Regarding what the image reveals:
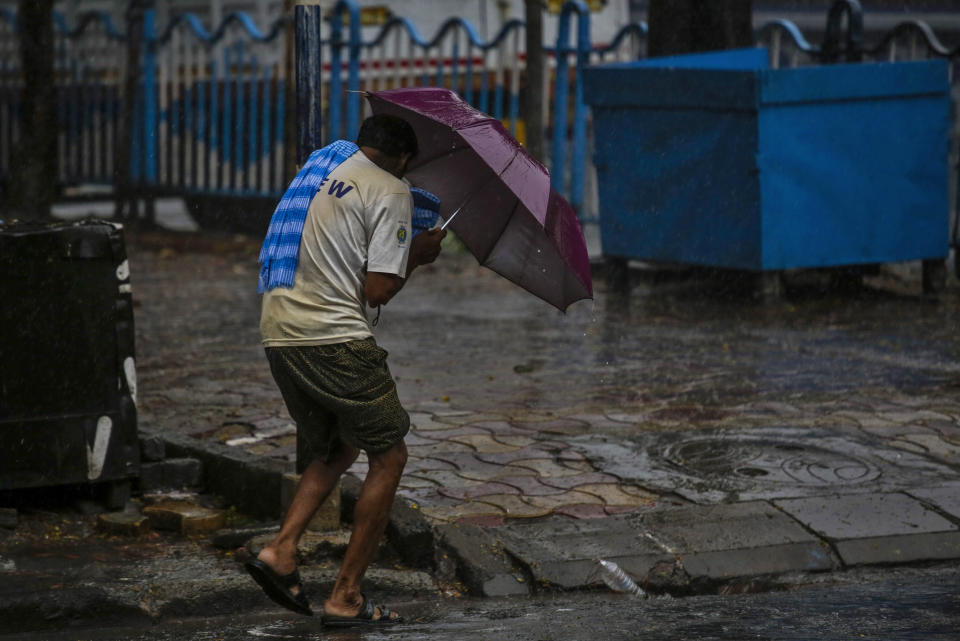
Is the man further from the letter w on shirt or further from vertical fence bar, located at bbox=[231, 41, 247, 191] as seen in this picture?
vertical fence bar, located at bbox=[231, 41, 247, 191]

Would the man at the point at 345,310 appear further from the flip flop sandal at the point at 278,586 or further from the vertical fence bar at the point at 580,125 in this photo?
the vertical fence bar at the point at 580,125

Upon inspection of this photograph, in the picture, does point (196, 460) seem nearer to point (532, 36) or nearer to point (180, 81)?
point (532, 36)

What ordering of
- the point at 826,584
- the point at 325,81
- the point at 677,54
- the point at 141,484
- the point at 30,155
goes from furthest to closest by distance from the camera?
the point at 325,81 → the point at 30,155 → the point at 677,54 → the point at 141,484 → the point at 826,584

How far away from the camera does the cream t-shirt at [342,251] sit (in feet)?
14.5

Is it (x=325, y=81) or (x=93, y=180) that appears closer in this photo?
(x=325, y=81)

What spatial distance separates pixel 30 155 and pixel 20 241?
9648 mm

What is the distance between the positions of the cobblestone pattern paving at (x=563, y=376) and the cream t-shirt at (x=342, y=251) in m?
1.25

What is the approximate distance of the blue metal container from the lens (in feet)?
33.3

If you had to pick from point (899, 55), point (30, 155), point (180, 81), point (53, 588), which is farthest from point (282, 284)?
point (180, 81)

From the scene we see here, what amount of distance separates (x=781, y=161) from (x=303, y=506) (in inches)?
248

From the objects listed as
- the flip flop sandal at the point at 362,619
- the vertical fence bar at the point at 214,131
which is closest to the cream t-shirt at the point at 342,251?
the flip flop sandal at the point at 362,619

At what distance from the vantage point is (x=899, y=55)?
12.8 metres

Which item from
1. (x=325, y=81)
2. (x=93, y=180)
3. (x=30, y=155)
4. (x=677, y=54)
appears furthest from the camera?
(x=93, y=180)

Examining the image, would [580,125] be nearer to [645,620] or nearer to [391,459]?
[391,459]
